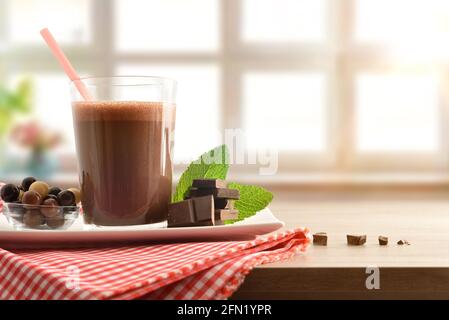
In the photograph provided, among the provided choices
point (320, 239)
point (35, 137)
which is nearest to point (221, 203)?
point (320, 239)

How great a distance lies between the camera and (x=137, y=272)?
0.70 m

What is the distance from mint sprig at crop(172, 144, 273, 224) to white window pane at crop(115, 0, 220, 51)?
7.39ft

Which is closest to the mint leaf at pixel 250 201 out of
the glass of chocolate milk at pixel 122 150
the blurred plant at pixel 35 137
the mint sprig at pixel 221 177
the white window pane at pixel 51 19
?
the mint sprig at pixel 221 177

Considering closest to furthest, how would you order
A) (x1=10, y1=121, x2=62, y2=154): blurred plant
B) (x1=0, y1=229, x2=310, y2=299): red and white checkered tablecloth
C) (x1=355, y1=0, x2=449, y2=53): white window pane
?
(x1=0, y1=229, x2=310, y2=299): red and white checkered tablecloth → (x1=10, y1=121, x2=62, y2=154): blurred plant → (x1=355, y1=0, x2=449, y2=53): white window pane

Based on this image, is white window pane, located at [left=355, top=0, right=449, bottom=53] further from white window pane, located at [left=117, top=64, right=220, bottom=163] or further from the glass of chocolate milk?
the glass of chocolate milk

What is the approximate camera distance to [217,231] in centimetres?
89

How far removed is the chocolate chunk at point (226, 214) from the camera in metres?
0.95

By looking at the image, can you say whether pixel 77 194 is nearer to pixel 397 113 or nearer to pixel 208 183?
pixel 208 183

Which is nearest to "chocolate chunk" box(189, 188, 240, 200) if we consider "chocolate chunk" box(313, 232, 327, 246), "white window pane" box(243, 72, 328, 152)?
"chocolate chunk" box(313, 232, 327, 246)

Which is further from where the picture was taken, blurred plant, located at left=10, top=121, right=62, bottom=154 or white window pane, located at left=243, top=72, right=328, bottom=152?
white window pane, located at left=243, top=72, right=328, bottom=152

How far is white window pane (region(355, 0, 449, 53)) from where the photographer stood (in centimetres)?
317

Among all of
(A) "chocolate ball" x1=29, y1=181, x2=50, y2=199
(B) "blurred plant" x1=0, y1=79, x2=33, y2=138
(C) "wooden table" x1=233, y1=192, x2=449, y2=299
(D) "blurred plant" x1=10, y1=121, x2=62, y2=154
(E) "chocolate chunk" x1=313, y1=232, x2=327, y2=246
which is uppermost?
(B) "blurred plant" x1=0, y1=79, x2=33, y2=138

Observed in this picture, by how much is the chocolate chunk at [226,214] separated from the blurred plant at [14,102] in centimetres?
223

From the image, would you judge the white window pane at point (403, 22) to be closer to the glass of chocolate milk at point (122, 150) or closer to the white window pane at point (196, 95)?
the white window pane at point (196, 95)
